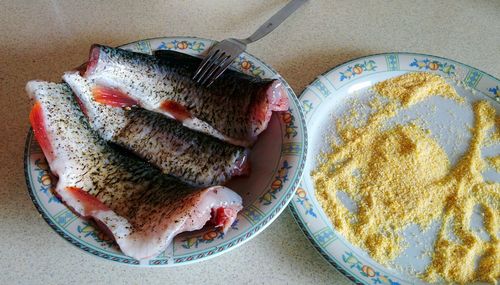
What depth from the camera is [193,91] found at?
37.6 inches

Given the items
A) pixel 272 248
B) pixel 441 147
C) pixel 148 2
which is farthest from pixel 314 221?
pixel 148 2

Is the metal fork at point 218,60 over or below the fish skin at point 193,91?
over

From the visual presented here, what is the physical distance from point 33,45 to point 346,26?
0.93 metres

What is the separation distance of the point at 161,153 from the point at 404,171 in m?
0.54

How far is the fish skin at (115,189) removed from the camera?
721 mm

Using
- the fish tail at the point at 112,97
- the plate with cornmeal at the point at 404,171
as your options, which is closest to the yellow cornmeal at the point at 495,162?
the plate with cornmeal at the point at 404,171

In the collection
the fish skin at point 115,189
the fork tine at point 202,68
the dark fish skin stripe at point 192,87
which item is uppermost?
the fork tine at point 202,68

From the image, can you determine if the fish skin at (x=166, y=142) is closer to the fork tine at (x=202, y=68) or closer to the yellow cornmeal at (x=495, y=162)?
the fork tine at (x=202, y=68)

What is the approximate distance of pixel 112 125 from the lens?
900 millimetres

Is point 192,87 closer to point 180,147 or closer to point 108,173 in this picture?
point 180,147

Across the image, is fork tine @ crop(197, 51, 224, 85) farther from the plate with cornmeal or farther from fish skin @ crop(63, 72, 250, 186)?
the plate with cornmeal

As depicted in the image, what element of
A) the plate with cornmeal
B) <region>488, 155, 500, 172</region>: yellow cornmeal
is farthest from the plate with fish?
<region>488, 155, 500, 172</region>: yellow cornmeal

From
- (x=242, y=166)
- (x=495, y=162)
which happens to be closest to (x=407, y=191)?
(x=495, y=162)

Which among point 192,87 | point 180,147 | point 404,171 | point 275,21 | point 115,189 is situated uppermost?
point 275,21
